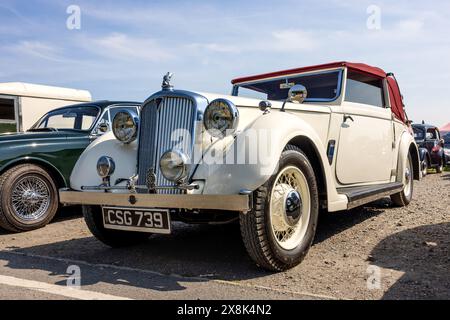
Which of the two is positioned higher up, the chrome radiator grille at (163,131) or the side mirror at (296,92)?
the side mirror at (296,92)

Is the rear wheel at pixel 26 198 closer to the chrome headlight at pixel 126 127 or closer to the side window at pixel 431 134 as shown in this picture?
the chrome headlight at pixel 126 127

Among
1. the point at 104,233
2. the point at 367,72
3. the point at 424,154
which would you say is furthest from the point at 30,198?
the point at 424,154

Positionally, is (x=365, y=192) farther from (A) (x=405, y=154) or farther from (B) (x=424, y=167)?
(B) (x=424, y=167)

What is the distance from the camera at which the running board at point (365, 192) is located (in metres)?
3.82

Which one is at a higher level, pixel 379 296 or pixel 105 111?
pixel 105 111

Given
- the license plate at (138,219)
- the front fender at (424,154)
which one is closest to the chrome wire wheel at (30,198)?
the license plate at (138,219)

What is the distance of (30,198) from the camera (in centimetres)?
505

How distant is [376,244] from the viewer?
12.6 ft

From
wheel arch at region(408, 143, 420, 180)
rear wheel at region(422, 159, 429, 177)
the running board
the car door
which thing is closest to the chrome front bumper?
the running board

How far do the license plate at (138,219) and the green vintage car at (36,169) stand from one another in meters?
1.67

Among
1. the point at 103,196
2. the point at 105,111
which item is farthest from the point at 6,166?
the point at 103,196

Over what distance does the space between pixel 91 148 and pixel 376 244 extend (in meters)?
2.75

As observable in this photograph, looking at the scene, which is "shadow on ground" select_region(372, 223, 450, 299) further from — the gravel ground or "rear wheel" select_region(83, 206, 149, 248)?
"rear wheel" select_region(83, 206, 149, 248)
